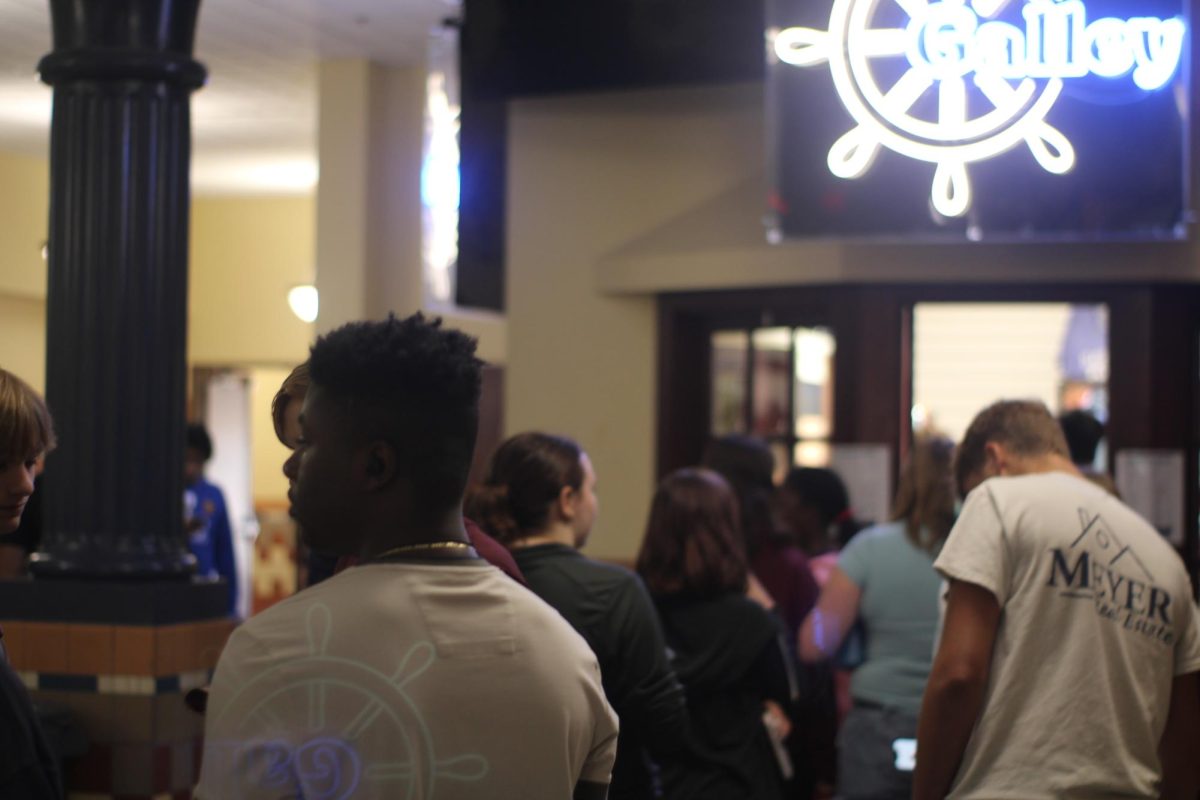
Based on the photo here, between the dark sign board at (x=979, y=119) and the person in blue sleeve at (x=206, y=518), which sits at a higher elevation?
the dark sign board at (x=979, y=119)

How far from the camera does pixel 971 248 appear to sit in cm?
634

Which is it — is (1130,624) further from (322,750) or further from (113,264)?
(113,264)

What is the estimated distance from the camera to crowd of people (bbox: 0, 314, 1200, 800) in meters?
1.43

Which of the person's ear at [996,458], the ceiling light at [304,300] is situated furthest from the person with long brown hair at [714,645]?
the ceiling light at [304,300]

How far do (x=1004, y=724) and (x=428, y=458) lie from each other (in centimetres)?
166

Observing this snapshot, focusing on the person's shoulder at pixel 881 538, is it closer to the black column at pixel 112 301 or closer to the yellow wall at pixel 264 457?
the black column at pixel 112 301

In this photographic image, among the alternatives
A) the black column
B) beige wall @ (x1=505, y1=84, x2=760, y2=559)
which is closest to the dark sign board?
beige wall @ (x1=505, y1=84, x2=760, y2=559)

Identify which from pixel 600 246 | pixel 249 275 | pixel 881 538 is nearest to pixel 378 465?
pixel 881 538

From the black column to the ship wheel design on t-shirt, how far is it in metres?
3.66

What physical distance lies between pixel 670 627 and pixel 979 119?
2.61 meters

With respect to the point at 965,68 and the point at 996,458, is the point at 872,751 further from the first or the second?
the point at 965,68

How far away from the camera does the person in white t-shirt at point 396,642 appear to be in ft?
4.55

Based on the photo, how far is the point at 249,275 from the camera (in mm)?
11133

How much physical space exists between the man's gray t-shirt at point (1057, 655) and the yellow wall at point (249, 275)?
8813 mm
